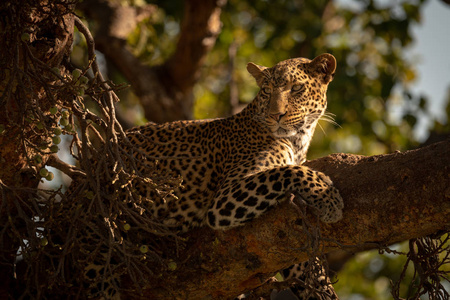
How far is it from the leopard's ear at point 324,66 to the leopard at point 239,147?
0.01m

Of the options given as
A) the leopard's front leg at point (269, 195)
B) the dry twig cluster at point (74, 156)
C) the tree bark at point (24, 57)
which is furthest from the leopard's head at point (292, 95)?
→ the tree bark at point (24, 57)

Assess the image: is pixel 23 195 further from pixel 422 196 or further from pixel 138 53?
pixel 138 53

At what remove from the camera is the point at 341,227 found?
5586 millimetres

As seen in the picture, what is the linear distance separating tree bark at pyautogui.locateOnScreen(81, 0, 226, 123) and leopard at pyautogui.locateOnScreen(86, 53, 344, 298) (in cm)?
424

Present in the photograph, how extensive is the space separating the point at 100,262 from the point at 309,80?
10.4ft

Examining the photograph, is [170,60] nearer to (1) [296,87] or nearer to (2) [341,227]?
(1) [296,87]

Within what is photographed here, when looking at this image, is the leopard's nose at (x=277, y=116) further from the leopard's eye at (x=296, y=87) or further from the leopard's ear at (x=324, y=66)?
the leopard's ear at (x=324, y=66)

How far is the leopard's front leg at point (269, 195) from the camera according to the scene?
5.66 metres

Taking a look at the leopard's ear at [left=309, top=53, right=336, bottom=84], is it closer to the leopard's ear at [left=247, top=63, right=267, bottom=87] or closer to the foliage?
the leopard's ear at [left=247, top=63, right=267, bottom=87]

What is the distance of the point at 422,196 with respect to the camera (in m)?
5.12

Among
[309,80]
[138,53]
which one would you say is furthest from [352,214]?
[138,53]

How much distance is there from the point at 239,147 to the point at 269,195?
155cm

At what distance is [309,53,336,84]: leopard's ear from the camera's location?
7.68m

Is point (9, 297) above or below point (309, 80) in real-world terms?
below
